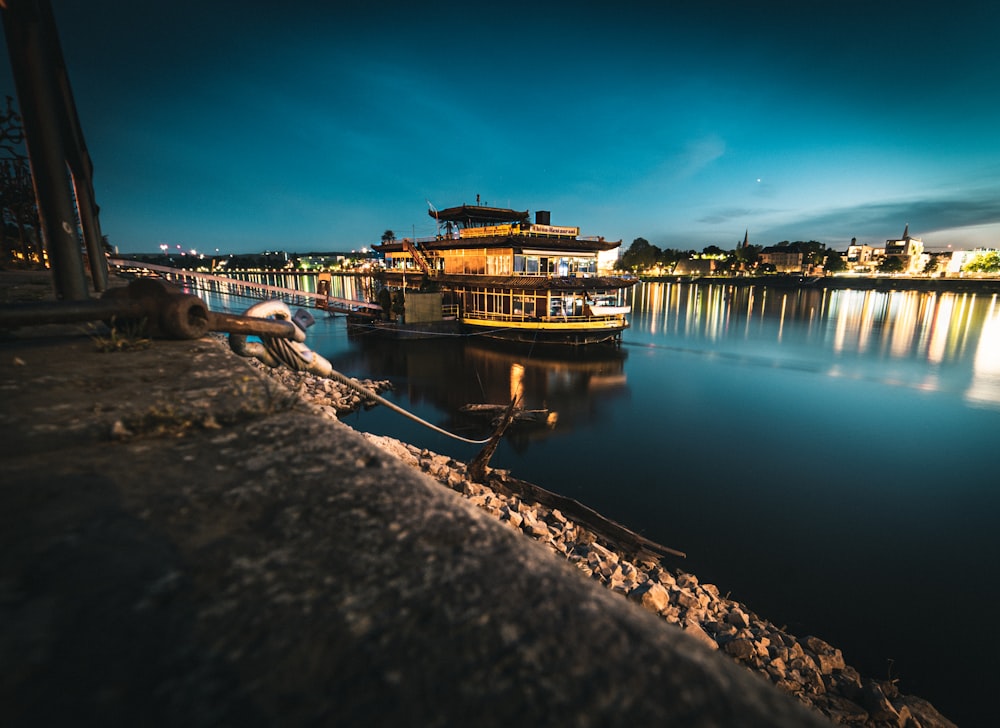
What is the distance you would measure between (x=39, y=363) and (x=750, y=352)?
141ft

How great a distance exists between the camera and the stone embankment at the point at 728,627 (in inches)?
243

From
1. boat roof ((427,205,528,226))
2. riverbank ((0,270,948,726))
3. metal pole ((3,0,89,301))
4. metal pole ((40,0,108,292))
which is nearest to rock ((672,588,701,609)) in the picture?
riverbank ((0,270,948,726))

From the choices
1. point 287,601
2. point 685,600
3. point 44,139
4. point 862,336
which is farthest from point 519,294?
point 862,336

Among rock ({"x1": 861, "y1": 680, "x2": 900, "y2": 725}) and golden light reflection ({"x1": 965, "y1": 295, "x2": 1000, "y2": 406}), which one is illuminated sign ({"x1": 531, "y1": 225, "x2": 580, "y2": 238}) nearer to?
golden light reflection ({"x1": 965, "y1": 295, "x2": 1000, "y2": 406})

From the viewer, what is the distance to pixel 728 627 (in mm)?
7707

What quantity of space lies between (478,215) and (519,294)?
12736 mm

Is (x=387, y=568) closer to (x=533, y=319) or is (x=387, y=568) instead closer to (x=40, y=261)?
(x=40, y=261)

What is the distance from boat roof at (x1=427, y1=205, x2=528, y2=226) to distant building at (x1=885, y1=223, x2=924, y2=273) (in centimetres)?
17797

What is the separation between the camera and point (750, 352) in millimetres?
36875

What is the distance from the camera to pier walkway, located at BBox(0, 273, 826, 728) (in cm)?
80

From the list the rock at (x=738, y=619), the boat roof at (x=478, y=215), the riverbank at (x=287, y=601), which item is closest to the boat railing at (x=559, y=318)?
the boat roof at (x=478, y=215)

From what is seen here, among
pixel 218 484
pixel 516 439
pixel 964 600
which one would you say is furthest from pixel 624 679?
pixel 516 439

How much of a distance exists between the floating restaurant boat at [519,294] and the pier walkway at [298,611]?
32.1 metres

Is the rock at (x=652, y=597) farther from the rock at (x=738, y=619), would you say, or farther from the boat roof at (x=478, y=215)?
the boat roof at (x=478, y=215)
